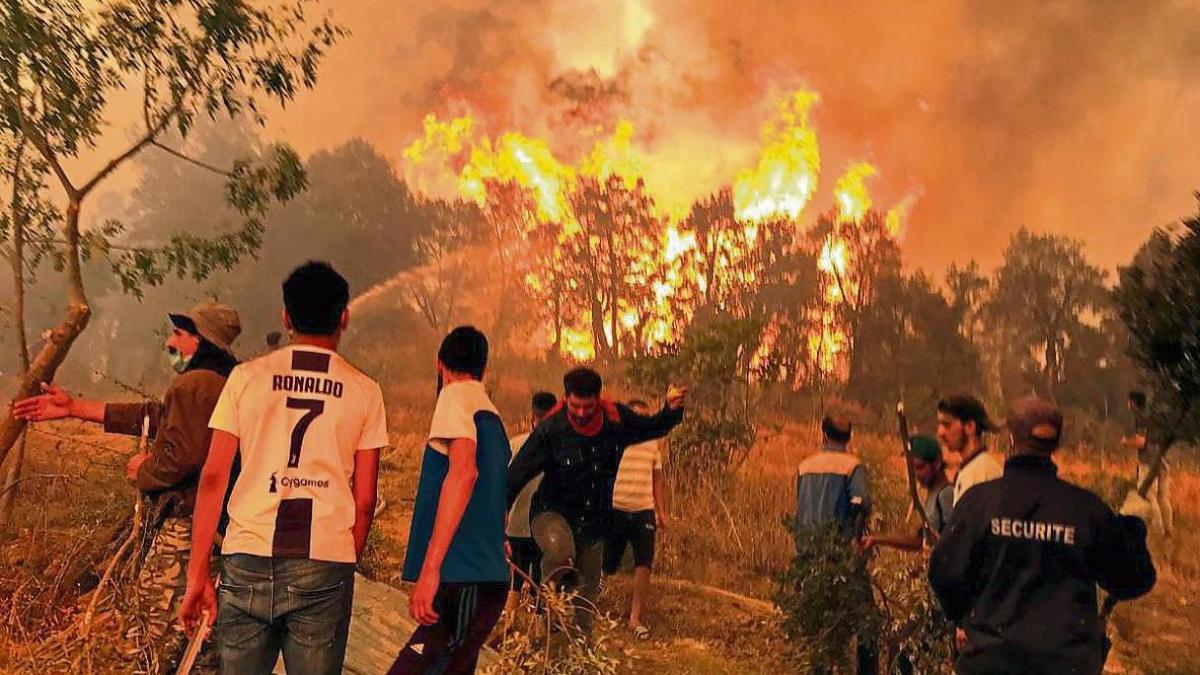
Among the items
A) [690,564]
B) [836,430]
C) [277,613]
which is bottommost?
Answer: [690,564]

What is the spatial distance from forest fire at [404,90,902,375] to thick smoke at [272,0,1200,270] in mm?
305

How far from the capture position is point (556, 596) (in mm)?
4574

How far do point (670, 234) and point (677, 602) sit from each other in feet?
28.1

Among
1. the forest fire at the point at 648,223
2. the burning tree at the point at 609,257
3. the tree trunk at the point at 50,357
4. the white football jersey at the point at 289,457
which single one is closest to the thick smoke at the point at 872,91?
the forest fire at the point at 648,223

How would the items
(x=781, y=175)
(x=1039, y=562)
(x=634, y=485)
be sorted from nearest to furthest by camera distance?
1. (x=1039, y=562)
2. (x=634, y=485)
3. (x=781, y=175)

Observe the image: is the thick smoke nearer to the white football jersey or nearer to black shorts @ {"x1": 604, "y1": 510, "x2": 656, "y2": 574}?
black shorts @ {"x1": 604, "y1": 510, "x2": 656, "y2": 574}

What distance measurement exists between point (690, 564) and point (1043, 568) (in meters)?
6.10

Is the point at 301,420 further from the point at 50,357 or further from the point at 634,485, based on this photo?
the point at 50,357

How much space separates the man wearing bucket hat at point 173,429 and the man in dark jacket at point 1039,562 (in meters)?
2.70

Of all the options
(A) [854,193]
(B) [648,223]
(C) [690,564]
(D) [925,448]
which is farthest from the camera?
(B) [648,223]

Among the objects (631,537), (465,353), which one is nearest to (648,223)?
(631,537)

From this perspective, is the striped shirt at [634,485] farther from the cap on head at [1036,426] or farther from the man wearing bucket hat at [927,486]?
the cap on head at [1036,426]

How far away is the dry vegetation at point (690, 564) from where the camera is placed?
197 inches

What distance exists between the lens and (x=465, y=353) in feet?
10.4
